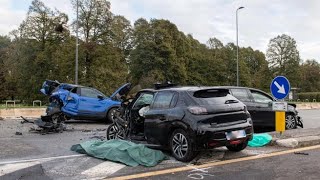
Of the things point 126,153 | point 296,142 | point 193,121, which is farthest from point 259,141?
point 126,153

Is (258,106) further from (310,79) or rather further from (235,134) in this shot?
(310,79)

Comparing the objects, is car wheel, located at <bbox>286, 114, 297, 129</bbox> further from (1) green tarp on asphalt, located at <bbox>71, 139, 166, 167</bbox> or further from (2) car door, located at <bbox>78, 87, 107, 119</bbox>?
(2) car door, located at <bbox>78, 87, 107, 119</bbox>

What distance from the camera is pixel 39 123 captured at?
14.0 meters

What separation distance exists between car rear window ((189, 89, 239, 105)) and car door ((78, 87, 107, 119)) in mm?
9549

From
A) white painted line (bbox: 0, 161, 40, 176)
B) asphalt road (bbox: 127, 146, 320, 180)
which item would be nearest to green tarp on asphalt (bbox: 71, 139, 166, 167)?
asphalt road (bbox: 127, 146, 320, 180)

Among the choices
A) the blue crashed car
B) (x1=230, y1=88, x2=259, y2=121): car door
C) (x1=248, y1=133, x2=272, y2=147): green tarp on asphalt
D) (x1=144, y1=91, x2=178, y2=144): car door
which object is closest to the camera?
(x1=144, y1=91, x2=178, y2=144): car door

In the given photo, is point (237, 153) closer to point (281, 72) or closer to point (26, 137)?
point (26, 137)

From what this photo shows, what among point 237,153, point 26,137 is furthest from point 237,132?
point 26,137

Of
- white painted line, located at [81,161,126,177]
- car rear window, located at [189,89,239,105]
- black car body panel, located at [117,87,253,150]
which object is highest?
car rear window, located at [189,89,239,105]

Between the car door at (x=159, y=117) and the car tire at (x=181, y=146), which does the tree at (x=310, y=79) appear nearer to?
the car door at (x=159, y=117)

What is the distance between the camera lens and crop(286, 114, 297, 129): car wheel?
1404 cm

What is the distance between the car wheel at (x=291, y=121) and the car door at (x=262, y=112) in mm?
1024

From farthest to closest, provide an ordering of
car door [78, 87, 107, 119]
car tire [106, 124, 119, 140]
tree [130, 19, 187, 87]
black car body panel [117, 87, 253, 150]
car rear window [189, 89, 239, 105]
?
tree [130, 19, 187, 87], car door [78, 87, 107, 119], car tire [106, 124, 119, 140], car rear window [189, 89, 239, 105], black car body panel [117, 87, 253, 150]

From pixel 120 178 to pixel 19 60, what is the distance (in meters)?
47.9
